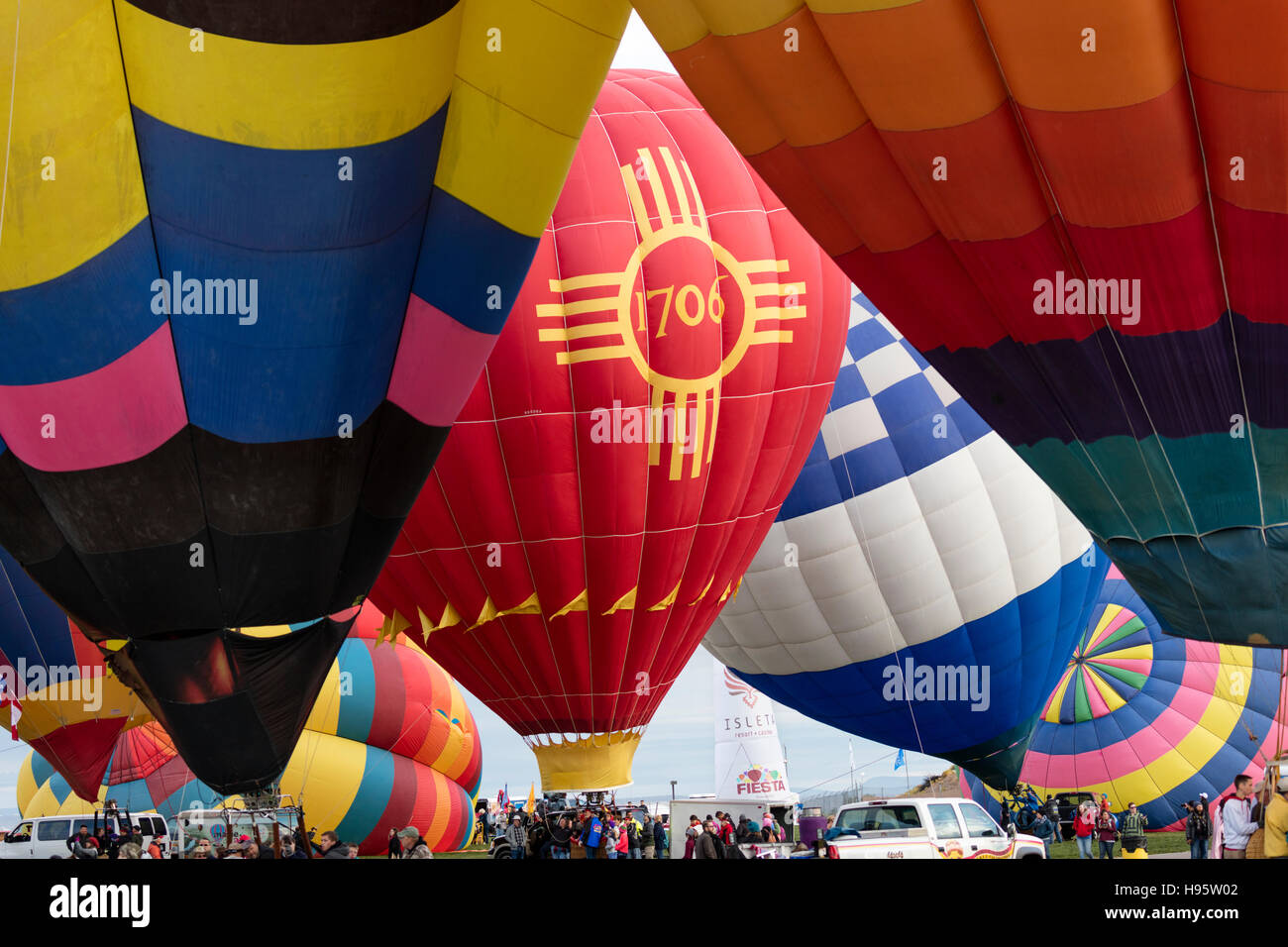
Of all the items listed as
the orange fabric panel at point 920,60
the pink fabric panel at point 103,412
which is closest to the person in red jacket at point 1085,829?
the orange fabric panel at point 920,60

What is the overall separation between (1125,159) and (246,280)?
156 inches

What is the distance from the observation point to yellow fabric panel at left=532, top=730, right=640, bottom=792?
1120 centimetres

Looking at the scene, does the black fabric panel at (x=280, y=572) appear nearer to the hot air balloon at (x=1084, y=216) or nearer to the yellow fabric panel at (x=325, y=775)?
the hot air balloon at (x=1084, y=216)

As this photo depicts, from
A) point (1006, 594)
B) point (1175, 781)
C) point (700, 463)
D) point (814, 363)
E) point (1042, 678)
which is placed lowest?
point (1175, 781)

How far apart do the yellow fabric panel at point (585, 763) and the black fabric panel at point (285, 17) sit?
6770 millimetres

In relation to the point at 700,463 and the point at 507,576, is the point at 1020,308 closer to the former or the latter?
the point at 700,463

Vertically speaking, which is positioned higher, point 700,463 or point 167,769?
point 700,463

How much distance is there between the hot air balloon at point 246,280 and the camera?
5926 millimetres

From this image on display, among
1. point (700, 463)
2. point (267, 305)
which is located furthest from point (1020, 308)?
point (700, 463)

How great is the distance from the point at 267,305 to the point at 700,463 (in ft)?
14.7

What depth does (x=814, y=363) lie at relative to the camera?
10883mm

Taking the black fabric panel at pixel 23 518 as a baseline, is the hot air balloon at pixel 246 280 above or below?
above
